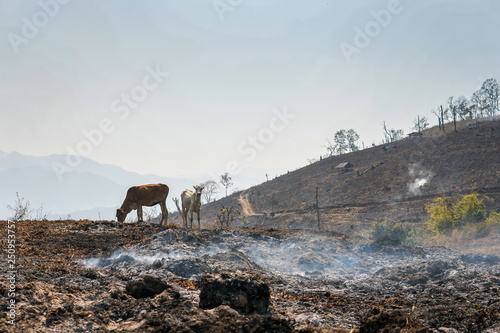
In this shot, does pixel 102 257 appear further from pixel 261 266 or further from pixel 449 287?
pixel 449 287

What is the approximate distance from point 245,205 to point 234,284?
6413 cm

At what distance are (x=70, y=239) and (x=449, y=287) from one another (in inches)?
488

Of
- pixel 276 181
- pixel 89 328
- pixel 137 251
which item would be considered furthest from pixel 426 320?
pixel 276 181

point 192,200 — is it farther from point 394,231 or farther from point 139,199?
point 394,231

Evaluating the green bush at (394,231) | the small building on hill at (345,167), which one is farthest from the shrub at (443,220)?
the small building on hill at (345,167)

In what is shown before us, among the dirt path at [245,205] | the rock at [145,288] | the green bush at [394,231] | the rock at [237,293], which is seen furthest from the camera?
the dirt path at [245,205]

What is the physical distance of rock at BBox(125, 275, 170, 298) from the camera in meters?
6.52

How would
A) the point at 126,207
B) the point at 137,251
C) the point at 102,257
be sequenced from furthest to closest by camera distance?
1. the point at 126,207
2. the point at 137,251
3. the point at 102,257

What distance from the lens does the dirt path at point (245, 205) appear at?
6264 cm

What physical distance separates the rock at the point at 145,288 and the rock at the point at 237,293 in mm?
1155

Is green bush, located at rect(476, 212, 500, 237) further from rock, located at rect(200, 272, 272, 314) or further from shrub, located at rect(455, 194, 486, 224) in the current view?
rock, located at rect(200, 272, 272, 314)

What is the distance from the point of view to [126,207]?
17656 mm

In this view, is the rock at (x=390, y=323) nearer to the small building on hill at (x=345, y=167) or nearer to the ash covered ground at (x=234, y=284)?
the ash covered ground at (x=234, y=284)

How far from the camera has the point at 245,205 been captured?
2744 inches
